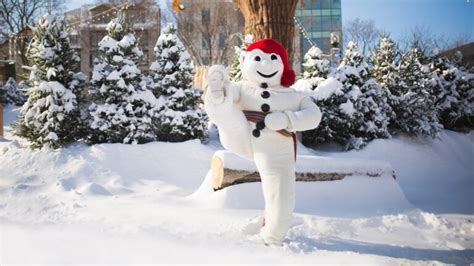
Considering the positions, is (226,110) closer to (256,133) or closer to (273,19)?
(256,133)

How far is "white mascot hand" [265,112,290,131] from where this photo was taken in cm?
257

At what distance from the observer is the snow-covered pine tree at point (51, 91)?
21.6 ft

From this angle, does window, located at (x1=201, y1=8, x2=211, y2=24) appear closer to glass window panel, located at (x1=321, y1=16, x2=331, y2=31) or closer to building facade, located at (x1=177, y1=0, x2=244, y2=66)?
building facade, located at (x1=177, y1=0, x2=244, y2=66)

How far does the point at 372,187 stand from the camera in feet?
13.7

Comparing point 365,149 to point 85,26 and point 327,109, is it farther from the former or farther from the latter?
point 85,26

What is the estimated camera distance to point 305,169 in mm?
4020

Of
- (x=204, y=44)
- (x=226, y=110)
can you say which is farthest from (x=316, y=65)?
(x=204, y=44)

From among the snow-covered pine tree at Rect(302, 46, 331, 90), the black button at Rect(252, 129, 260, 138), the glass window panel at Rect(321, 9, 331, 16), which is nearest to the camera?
the black button at Rect(252, 129, 260, 138)

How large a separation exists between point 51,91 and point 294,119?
583 centimetres

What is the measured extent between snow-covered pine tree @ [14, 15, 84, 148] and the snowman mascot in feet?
16.9

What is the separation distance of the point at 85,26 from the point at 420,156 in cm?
1975

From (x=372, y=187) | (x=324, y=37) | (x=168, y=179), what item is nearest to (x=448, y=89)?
(x=372, y=187)

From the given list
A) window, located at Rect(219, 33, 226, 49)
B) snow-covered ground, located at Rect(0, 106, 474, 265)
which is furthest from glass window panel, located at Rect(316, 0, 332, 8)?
snow-covered ground, located at Rect(0, 106, 474, 265)

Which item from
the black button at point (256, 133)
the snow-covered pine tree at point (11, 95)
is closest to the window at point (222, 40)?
the snow-covered pine tree at point (11, 95)
